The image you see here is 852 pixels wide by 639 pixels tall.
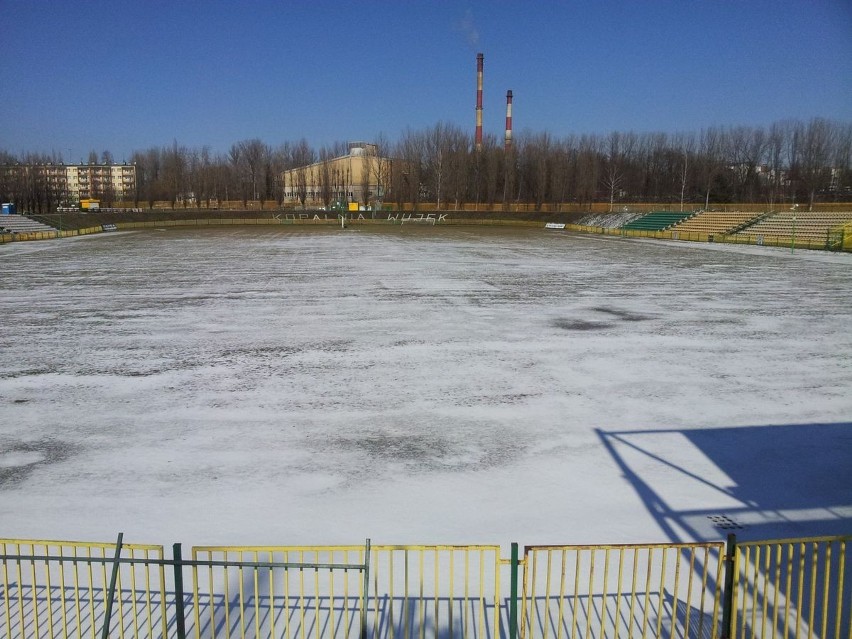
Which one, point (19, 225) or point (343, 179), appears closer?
point (19, 225)

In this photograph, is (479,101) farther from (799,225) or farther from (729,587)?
(729,587)

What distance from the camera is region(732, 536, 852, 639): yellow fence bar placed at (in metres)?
5.17

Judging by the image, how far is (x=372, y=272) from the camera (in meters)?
32.0

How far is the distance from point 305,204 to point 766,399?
4439 inches

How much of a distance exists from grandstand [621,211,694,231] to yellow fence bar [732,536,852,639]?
66.2 metres

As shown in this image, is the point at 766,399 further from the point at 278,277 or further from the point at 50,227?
the point at 50,227

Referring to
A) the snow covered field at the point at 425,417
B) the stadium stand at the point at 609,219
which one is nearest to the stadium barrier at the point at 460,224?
the stadium stand at the point at 609,219

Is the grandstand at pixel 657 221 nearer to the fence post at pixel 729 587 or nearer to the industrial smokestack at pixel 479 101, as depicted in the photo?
the industrial smokestack at pixel 479 101

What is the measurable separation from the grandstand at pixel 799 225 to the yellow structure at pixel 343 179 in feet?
235

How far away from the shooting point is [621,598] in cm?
589

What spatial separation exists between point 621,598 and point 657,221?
70.9 m

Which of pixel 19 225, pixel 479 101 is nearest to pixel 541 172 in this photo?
pixel 479 101

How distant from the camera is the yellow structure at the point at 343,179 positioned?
11988cm

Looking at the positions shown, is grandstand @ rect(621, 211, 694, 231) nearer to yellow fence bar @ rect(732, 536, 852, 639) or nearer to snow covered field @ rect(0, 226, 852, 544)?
snow covered field @ rect(0, 226, 852, 544)
